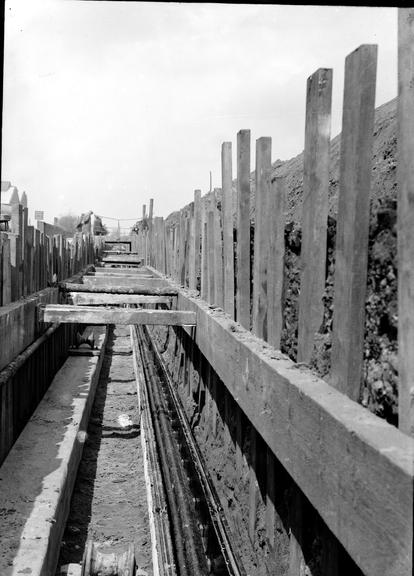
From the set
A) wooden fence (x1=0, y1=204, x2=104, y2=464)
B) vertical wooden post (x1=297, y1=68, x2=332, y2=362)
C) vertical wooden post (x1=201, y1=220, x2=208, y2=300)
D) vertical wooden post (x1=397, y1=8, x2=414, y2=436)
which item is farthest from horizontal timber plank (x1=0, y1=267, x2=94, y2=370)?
vertical wooden post (x1=397, y1=8, x2=414, y2=436)

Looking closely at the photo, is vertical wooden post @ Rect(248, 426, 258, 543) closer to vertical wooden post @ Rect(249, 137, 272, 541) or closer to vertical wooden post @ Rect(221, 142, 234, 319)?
vertical wooden post @ Rect(249, 137, 272, 541)

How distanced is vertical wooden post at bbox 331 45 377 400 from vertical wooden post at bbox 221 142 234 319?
2.98 metres

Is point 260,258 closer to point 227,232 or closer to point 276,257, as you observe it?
point 276,257

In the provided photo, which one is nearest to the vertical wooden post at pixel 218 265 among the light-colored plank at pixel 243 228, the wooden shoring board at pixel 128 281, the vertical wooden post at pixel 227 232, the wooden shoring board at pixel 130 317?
the vertical wooden post at pixel 227 232

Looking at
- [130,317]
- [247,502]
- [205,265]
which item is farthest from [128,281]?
[247,502]

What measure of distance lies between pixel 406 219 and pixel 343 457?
92cm

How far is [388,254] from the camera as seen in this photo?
2.58 meters

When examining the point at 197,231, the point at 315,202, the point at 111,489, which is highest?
the point at 197,231

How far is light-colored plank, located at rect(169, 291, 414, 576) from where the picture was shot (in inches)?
76.5

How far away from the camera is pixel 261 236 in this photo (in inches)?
180

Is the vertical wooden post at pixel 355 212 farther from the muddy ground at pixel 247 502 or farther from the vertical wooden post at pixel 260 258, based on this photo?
the vertical wooden post at pixel 260 258

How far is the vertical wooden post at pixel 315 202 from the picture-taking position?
3.28 meters

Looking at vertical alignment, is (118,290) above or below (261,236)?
below

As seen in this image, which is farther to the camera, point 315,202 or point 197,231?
point 197,231
